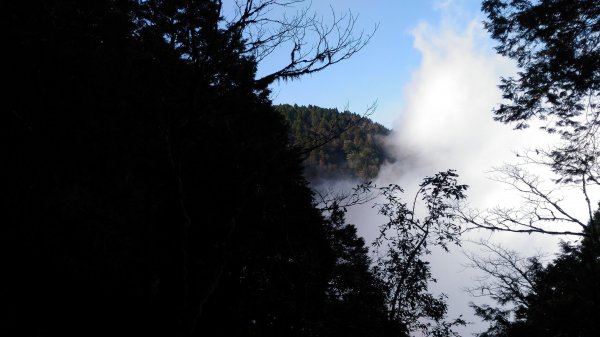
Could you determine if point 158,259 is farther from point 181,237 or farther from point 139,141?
point 181,237

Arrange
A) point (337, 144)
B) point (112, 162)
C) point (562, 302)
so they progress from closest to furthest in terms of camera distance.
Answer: point (112, 162)
point (562, 302)
point (337, 144)

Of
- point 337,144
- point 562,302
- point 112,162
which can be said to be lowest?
point 112,162

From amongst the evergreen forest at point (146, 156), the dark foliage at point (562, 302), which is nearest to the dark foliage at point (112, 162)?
the evergreen forest at point (146, 156)

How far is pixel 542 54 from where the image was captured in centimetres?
617

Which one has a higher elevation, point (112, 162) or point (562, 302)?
point (562, 302)

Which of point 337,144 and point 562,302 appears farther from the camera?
point 337,144

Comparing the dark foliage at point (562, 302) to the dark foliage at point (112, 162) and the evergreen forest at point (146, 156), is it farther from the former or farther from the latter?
the dark foliage at point (112, 162)

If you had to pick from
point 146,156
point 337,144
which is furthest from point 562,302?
point 337,144

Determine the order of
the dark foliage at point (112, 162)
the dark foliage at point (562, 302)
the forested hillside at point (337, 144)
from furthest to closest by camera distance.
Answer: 1. the dark foliage at point (562, 302)
2. the forested hillside at point (337, 144)
3. the dark foliage at point (112, 162)

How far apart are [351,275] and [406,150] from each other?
144 m

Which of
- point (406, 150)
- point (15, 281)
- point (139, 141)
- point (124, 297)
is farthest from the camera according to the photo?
point (406, 150)

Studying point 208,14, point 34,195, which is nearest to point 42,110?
point 34,195

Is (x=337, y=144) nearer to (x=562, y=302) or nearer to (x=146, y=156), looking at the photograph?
(x=562, y=302)

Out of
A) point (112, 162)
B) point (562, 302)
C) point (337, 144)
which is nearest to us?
point (112, 162)
